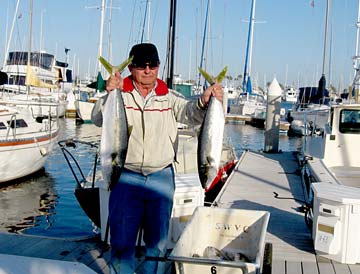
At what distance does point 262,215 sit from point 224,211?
343mm

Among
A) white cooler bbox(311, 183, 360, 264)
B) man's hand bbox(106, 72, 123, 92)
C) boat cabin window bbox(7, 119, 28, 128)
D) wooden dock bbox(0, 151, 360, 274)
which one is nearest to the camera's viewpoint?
man's hand bbox(106, 72, 123, 92)

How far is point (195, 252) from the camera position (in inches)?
162

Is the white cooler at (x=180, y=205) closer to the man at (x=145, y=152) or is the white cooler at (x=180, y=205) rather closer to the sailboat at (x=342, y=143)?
the man at (x=145, y=152)

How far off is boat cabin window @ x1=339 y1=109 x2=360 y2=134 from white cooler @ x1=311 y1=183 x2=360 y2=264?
523cm

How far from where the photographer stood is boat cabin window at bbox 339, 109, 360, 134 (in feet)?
31.4

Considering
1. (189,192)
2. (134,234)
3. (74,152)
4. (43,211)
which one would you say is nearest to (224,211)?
(189,192)

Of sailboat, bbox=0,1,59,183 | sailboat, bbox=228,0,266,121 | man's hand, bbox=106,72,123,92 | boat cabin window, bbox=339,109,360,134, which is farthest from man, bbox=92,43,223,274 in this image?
sailboat, bbox=228,0,266,121

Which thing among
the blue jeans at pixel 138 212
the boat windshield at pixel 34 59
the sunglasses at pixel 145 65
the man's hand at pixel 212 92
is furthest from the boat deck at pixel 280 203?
the boat windshield at pixel 34 59

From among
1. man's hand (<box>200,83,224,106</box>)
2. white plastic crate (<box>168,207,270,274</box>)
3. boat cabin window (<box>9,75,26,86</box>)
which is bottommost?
white plastic crate (<box>168,207,270,274</box>)

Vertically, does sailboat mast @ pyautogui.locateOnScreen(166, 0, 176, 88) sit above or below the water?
above

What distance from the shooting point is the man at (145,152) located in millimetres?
3123

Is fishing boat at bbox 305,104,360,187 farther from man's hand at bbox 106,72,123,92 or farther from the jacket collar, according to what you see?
man's hand at bbox 106,72,123,92

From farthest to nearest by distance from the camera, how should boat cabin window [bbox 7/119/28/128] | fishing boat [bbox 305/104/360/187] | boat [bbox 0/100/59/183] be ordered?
boat cabin window [bbox 7/119/28/128] < boat [bbox 0/100/59/183] < fishing boat [bbox 305/104/360/187]

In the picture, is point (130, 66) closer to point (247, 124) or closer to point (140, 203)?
point (140, 203)
